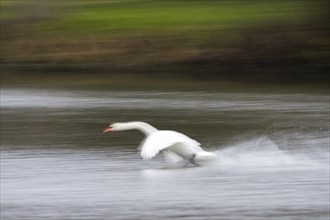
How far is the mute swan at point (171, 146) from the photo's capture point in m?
16.1

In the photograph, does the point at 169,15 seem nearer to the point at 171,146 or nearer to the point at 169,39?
the point at 169,39

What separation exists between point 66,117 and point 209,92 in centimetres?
791

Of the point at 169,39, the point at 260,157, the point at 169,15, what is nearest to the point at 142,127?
the point at 260,157

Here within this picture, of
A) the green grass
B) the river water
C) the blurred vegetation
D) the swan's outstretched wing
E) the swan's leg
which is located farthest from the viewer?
the green grass

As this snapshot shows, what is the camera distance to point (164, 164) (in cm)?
1738

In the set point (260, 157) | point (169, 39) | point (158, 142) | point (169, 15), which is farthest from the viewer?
point (169, 15)

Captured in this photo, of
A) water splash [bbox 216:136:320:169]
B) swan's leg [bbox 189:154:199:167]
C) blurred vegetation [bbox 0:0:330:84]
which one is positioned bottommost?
swan's leg [bbox 189:154:199:167]

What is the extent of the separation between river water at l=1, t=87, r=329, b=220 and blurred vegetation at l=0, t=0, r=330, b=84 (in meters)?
13.0

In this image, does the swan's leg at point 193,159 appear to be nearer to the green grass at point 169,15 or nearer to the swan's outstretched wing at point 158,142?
the swan's outstretched wing at point 158,142

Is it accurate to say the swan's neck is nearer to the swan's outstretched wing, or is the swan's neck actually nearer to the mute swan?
the mute swan

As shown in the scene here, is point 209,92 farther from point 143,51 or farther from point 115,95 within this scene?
point 143,51

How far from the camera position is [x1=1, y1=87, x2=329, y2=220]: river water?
13617 mm

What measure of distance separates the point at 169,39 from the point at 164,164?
3182cm

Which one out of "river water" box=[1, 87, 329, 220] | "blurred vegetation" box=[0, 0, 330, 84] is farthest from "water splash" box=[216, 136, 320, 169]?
"blurred vegetation" box=[0, 0, 330, 84]
